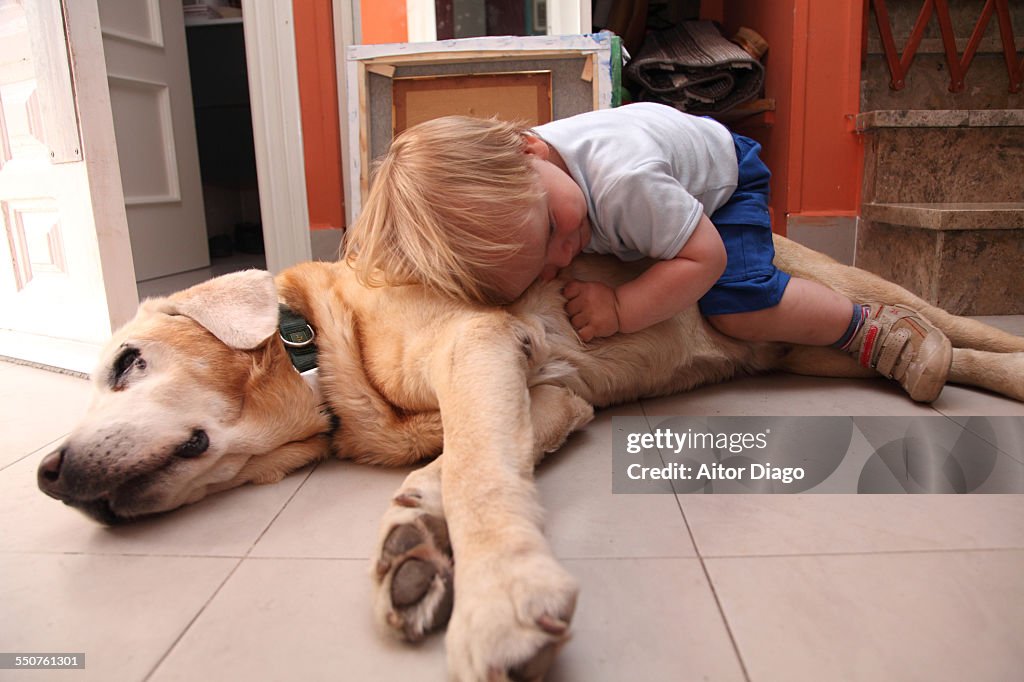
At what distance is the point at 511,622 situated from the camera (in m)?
0.68

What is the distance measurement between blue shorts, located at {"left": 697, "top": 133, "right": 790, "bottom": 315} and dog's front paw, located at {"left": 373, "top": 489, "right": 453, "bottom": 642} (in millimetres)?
989

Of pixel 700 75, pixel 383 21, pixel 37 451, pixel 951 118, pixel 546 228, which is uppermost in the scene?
pixel 383 21

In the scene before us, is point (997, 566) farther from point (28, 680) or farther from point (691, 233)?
point (28, 680)

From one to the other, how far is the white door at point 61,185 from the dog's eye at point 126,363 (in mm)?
949

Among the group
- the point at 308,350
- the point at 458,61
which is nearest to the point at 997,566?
the point at 308,350

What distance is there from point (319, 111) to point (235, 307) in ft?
6.35

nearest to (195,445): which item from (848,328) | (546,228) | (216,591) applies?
(216,591)

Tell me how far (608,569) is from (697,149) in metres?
1.04

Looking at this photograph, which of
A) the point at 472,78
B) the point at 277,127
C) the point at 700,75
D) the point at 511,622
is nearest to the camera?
the point at 511,622

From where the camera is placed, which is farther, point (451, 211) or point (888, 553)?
point (451, 211)

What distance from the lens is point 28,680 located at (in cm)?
76

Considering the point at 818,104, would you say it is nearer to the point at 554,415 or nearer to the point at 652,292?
the point at 652,292

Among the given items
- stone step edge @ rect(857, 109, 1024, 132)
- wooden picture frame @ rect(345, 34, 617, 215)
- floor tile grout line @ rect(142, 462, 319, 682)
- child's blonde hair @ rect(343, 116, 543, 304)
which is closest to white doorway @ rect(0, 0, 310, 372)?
wooden picture frame @ rect(345, 34, 617, 215)

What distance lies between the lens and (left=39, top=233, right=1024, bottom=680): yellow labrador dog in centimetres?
78
